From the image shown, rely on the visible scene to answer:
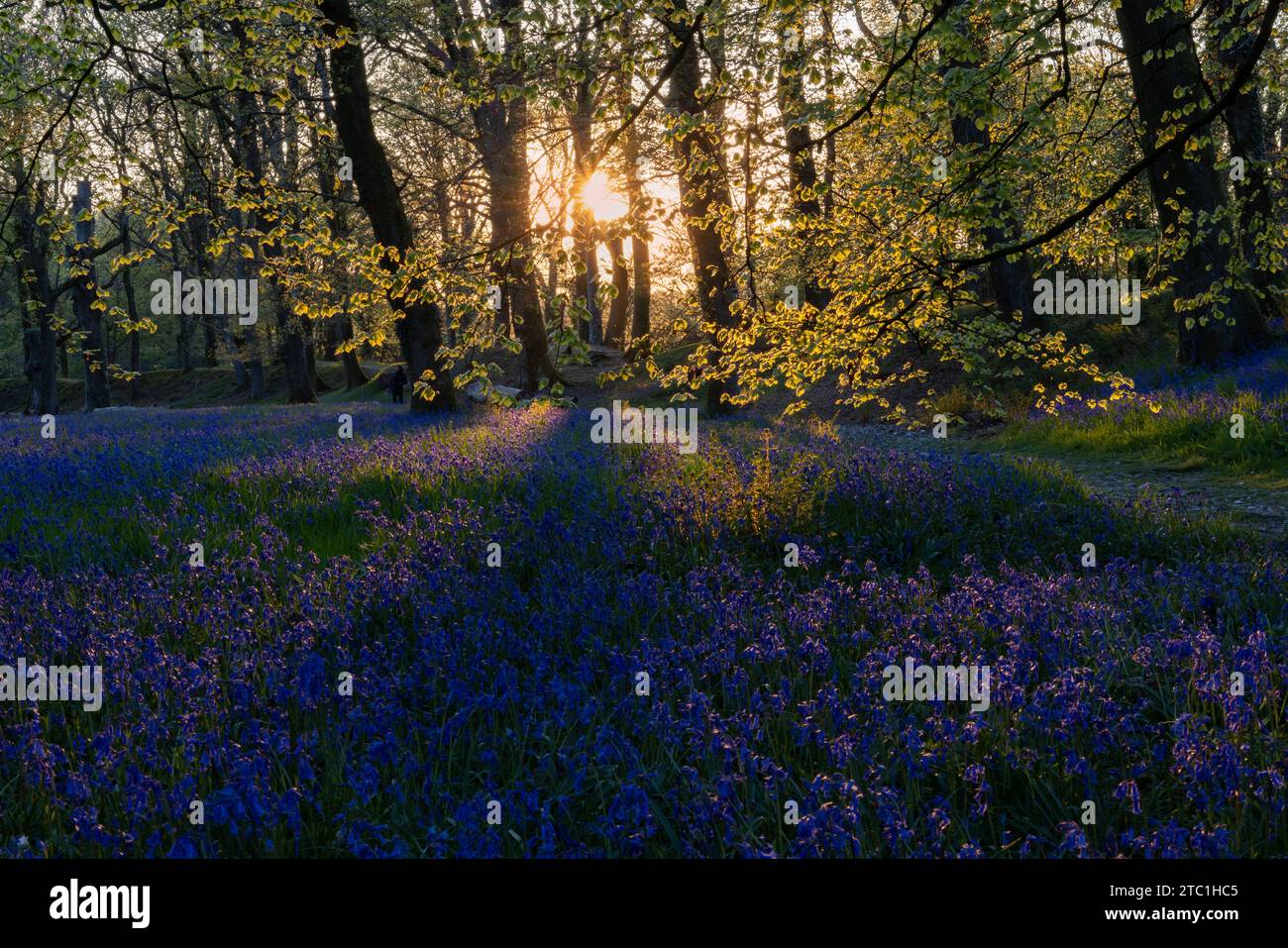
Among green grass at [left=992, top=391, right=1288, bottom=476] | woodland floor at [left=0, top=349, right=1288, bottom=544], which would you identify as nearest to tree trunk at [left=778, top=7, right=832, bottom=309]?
woodland floor at [left=0, top=349, right=1288, bottom=544]

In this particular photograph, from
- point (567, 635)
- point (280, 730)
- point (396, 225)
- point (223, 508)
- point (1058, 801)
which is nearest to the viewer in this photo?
point (1058, 801)

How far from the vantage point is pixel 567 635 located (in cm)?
426

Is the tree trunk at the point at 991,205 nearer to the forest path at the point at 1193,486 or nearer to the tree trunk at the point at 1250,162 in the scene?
the tree trunk at the point at 1250,162

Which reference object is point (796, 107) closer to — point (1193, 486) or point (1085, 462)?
point (1193, 486)

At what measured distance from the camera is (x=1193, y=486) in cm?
926

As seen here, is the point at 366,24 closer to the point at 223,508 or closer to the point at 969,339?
the point at 223,508

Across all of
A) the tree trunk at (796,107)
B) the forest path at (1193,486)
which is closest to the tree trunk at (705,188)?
the tree trunk at (796,107)

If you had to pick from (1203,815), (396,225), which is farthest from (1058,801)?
(396,225)

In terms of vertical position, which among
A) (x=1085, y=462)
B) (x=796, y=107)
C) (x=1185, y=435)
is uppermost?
(x=796, y=107)

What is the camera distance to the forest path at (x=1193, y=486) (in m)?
7.33

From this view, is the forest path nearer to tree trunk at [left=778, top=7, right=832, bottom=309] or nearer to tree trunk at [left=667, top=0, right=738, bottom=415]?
tree trunk at [left=778, top=7, right=832, bottom=309]

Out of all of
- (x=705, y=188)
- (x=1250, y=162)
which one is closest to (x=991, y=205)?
(x=705, y=188)

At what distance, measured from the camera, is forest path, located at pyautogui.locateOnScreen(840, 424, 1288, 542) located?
7330mm
